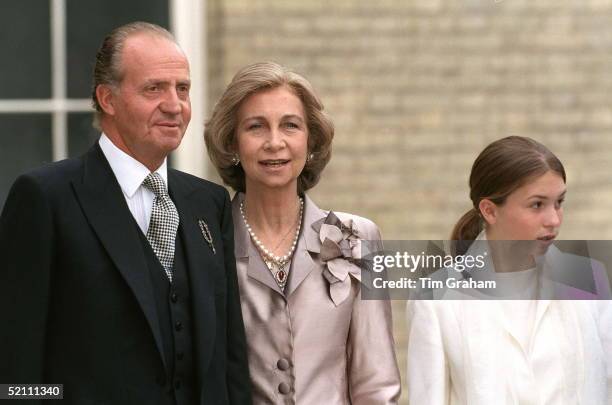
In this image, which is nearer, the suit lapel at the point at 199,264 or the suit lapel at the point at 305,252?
the suit lapel at the point at 199,264

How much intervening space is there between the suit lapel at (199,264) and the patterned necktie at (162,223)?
30 mm

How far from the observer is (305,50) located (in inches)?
193

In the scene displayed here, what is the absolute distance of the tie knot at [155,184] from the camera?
10.1 ft

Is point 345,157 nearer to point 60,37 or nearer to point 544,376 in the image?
point 60,37

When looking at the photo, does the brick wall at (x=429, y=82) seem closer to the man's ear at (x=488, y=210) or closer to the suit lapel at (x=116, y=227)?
the man's ear at (x=488, y=210)

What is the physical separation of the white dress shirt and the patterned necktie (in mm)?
16

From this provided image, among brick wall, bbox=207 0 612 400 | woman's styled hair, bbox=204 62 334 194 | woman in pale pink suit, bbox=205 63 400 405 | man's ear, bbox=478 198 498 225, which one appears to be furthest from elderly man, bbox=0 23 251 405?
brick wall, bbox=207 0 612 400

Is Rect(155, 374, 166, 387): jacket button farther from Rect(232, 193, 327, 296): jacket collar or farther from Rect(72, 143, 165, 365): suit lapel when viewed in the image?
Rect(232, 193, 327, 296): jacket collar

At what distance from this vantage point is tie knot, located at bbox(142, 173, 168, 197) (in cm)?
308

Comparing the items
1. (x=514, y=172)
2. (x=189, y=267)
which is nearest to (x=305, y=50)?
(x=514, y=172)

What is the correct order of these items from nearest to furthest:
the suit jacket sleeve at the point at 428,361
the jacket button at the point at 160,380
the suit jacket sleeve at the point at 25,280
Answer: the suit jacket sleeve at the point at 25,280 < the jacket button at the point at 160,380 < the suit jacket sleeve at the point at 428,361

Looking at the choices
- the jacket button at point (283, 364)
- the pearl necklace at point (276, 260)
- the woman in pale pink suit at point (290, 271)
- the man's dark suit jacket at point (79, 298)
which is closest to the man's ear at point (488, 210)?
the woman in pale pink suit at point (290, 271)

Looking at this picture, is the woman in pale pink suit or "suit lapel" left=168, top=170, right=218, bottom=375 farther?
the woman in pale pink suit

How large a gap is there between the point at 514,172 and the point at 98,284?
3.71 ft
